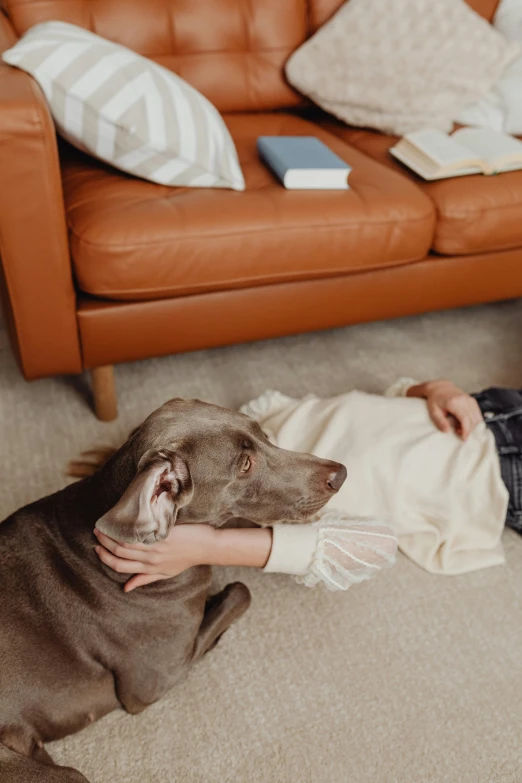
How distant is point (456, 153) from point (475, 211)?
237 millimetres

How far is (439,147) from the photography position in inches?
86.0

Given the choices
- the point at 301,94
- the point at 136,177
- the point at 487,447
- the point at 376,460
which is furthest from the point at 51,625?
the point at 301,94

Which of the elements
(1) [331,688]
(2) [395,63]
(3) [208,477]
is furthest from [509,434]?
(2) [395,63]

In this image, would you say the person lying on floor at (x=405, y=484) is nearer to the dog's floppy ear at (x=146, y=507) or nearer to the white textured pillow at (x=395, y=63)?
the dog's floppy ear at (x=146, y=507)

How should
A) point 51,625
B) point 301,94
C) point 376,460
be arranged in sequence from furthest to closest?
1. point 301,94
2. point 376,460
3. point 51,625

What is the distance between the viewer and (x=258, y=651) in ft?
4.84

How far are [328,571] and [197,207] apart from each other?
3.29 ft

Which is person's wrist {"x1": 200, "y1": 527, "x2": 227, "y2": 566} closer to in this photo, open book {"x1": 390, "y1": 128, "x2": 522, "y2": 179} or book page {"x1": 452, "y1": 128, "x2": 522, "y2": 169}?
open book {"x1": 390, "y1": 128, "x2": 522, "y2": 179}

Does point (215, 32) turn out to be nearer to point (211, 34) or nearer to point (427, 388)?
point (211, 34)

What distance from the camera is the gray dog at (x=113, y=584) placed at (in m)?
1.10

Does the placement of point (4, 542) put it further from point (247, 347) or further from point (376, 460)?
point (247, 347)

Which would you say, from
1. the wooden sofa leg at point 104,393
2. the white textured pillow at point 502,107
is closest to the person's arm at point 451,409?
the wooden sofa leg at point 104,393

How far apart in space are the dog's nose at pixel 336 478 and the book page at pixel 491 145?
137 centimetres

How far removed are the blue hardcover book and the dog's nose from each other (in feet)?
3.22
